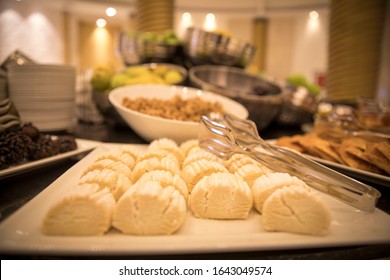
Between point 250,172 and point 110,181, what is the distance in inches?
12.7

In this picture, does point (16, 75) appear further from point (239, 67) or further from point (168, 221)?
point (239, 67)

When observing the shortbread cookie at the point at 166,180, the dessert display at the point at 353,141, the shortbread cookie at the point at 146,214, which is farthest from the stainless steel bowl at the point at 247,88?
the shortbread cookie at the point at 146,214

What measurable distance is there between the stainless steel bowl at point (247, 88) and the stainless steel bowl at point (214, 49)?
0.07 metres

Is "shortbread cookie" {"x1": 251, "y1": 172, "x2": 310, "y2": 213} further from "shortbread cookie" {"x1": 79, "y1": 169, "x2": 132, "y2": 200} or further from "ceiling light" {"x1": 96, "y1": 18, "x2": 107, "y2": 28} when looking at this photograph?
"ceiling light" {"x1": 96, "y1": 18, "x2": 107, "y2": 28}

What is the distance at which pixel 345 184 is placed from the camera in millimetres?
578

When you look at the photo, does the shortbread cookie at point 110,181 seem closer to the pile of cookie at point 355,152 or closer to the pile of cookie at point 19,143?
the pile of cookie at point 19,143

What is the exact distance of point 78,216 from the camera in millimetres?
449

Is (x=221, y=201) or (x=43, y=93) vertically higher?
(x=43, y=93)

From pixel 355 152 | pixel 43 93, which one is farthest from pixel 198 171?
pixel 43 93

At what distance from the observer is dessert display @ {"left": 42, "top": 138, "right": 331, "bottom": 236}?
0.45m

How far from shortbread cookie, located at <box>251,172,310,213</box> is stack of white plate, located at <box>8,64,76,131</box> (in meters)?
1.05

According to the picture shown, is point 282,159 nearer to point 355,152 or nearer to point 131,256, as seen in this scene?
point 355,152

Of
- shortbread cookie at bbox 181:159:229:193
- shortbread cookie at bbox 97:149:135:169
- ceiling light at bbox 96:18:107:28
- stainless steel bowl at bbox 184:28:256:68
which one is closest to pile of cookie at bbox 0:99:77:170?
shortbread cookie at bbox 97:149:135:169
